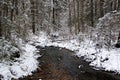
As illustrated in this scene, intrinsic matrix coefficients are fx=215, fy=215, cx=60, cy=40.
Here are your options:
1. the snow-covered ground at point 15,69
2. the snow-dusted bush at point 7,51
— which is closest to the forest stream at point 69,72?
the snow-covered ground at point 15,69

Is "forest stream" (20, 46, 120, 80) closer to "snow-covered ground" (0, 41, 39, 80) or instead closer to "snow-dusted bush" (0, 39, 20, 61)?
"snow-covered ground" (0, 41, 39, 80)

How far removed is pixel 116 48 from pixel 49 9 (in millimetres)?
34333

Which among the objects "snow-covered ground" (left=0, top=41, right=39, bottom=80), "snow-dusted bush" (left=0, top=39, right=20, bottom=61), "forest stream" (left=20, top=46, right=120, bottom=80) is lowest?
"forest stream" (left=20, top=46, right=120, bottom=80)

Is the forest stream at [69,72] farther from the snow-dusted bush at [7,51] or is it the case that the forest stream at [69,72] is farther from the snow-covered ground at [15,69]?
the snow-dusted bush at [7,51]

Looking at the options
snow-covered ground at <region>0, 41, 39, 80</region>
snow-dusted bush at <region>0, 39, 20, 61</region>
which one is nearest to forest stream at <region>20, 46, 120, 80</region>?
snow-covered ground at <region>0, 41, 39, 80</region>

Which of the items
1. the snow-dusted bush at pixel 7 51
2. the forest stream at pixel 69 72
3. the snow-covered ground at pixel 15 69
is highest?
the snow-dusted bush at pixel 7 51

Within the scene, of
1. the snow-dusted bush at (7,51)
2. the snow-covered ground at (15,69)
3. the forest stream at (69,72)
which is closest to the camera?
the snow-covered ground at (15,69)

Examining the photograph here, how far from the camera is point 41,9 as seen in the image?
44656mm

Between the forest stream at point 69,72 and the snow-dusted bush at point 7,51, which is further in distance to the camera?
the snow-dusted bush at point 7,51

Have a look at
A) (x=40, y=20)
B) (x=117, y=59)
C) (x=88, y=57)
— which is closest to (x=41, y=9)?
(x=40, y=20)

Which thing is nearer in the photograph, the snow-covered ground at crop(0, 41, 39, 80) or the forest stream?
the snow-covered ground at crop(0, 41, 39, 80)

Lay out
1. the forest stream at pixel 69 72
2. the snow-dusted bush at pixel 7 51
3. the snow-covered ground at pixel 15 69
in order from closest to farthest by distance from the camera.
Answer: the snow-covered ground at pixel 15 69
the forest stream at pixel 69 72
the snow-dusted bush at pixel 7 51

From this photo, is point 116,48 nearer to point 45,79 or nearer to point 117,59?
point 117,59

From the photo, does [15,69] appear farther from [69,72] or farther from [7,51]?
[69,72]
